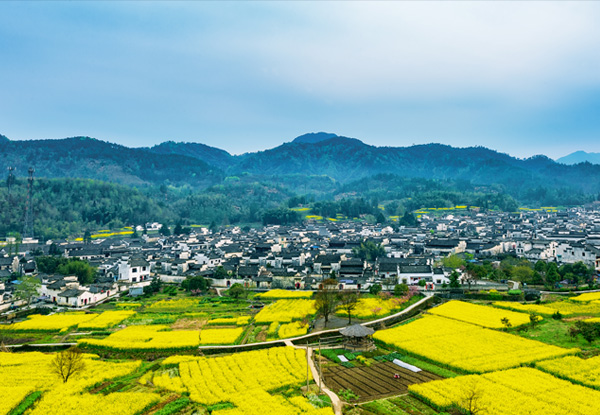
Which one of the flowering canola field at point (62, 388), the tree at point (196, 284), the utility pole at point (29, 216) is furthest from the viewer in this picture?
the utility pole at point (29, 216)

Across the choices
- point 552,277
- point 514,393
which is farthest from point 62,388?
point 552,277

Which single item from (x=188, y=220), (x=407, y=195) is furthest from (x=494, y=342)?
(x=407, y=195)

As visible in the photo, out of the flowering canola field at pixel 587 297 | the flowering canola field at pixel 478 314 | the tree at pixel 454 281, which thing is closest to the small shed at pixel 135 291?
the flowering canola field at pixel 478 314

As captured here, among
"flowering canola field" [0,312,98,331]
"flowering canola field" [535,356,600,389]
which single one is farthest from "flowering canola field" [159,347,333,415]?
"flowering canola field" [0,312,98,331]

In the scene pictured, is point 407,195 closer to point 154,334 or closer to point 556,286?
point 556,286

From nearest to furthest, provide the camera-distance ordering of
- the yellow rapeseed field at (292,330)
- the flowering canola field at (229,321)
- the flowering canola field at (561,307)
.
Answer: the yellow rapeseed field at (292,330), the flowering canola field at (561,307), the flowering canola field at (229,321)

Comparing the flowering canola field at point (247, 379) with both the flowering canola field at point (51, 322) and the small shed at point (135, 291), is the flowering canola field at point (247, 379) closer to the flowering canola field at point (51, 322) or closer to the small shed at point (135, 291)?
the flowering canola field at point (51, 322)

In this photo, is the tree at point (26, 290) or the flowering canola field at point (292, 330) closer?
the flowering canola field at point (292, 330)
